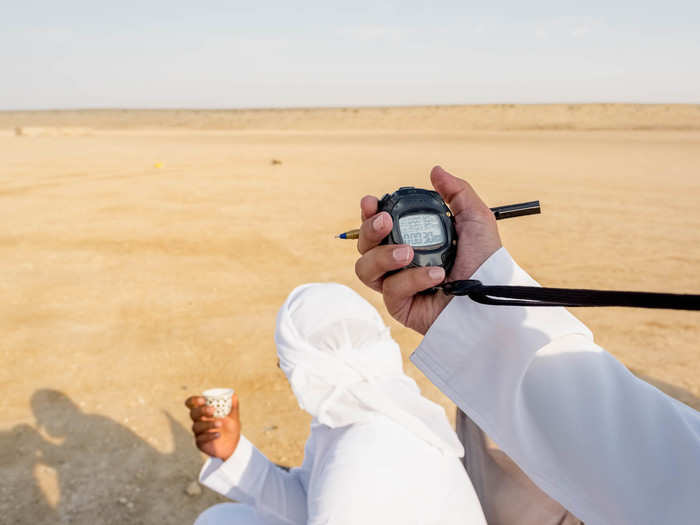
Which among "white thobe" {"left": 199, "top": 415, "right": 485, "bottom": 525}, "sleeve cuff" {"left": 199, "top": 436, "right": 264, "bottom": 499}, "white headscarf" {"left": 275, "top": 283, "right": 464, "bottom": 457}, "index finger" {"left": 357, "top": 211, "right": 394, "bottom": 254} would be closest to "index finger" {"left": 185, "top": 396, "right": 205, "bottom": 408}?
"sleeve cuff" {"left": 199, "top": 436, "right": 264, "bottom": 499}

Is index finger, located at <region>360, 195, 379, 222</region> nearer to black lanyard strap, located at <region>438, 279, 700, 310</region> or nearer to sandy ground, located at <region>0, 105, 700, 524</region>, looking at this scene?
black lanyard strap, located at <region>438, 279, 700, 310</region>

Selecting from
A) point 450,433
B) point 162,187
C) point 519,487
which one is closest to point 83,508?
point 450,433

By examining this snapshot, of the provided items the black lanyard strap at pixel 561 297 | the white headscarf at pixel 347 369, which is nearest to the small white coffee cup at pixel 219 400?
the white headscarf at pixel 347 369

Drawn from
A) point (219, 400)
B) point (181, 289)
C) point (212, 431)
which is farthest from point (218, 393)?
point (181, 289)

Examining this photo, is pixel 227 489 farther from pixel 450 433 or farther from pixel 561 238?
pixel 561 238

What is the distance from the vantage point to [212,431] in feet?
7.72

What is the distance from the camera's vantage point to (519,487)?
1767mm

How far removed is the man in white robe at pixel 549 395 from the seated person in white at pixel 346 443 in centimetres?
65

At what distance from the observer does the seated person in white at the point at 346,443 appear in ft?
5.58

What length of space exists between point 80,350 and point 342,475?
415 cm

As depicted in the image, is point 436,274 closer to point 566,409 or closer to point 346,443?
point 566,409

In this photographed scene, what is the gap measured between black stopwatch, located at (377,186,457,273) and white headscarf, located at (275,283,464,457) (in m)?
→ 0.86

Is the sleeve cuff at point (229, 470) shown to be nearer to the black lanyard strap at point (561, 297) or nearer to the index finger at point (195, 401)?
the index finger at point (195, 401)

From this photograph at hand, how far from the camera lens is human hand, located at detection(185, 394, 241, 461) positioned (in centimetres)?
235
